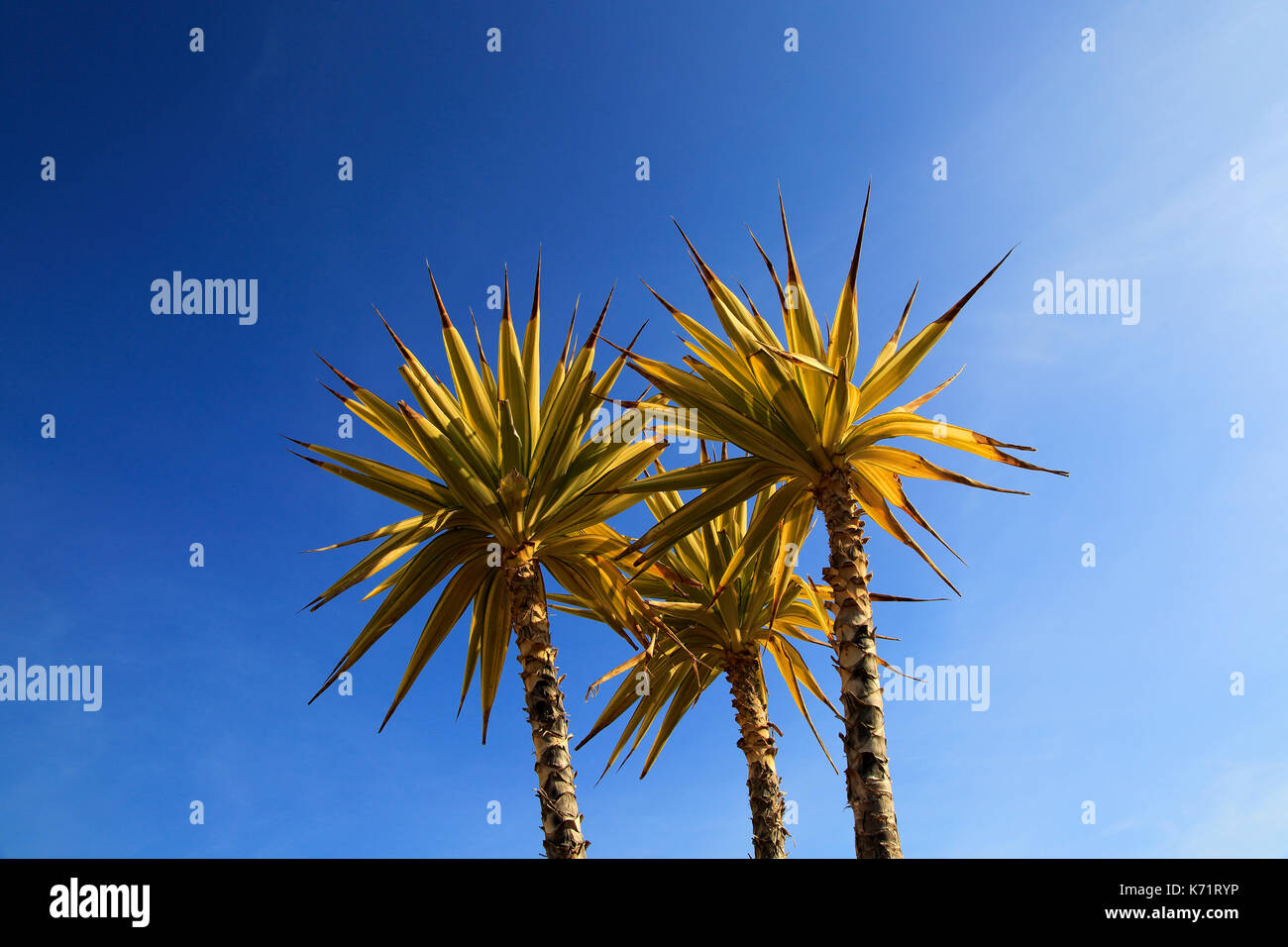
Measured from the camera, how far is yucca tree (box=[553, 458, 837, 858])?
772 centimetres

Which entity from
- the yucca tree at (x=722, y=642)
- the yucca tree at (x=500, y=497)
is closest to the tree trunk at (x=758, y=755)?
the yucca tree at (x=722, y=642)

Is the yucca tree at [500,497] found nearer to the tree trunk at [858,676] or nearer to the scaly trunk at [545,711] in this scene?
the scaly trunk at [545,711]

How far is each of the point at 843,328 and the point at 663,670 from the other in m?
4.36

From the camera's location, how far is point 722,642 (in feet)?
27.1

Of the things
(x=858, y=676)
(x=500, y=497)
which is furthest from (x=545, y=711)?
(x=858, y=676)

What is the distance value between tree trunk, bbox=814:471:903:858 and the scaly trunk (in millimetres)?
2163

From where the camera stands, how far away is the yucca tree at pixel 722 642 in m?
7.72

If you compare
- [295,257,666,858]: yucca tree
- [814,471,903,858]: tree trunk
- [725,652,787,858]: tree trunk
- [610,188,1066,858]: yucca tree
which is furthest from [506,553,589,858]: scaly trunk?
[725,652,787,858]: tree trunk

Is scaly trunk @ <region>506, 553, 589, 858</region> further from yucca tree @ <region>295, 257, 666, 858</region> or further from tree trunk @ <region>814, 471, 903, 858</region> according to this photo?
tree trunk @ <region>814, 471, 903, 858</region>

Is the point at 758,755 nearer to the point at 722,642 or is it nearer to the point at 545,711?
the point at 722,642
